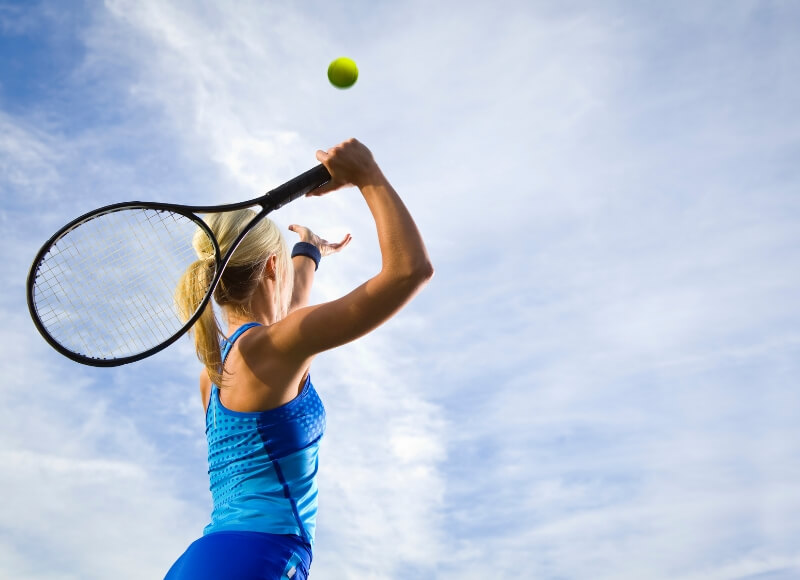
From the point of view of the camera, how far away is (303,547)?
3.08 m

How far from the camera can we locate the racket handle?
349cm

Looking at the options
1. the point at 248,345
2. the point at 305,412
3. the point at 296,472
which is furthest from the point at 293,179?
the point at 296,472

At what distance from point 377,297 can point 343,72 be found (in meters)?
2.27

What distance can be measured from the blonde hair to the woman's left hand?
56.7 inches

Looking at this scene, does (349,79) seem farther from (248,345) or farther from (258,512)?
(258,512)

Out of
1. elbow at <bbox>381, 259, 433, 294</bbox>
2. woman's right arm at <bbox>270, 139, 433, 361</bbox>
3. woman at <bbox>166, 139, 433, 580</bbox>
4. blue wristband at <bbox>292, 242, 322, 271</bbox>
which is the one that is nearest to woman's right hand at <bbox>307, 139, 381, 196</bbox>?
woman at <bbox>166, 139, 433, 580</bbox>

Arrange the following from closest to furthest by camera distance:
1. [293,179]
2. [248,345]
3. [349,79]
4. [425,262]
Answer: [425,262] < [248,345] < [293,179] < [349,79]

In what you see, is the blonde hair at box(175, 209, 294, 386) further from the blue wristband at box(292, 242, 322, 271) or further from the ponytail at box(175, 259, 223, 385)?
the blue wristband at box(292, 242, 322, 271)

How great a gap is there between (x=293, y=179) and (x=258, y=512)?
1493 millimetres

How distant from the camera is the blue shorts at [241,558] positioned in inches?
107

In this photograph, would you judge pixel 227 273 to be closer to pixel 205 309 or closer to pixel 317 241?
pixel 205 309

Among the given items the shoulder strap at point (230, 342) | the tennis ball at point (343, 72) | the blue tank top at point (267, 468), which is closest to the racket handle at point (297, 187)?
the shoulder strap at point (230, 342)

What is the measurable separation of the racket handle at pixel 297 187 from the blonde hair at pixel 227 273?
0.13 meters

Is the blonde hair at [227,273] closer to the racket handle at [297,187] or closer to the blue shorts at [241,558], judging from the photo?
the racket handle at [297,187]
